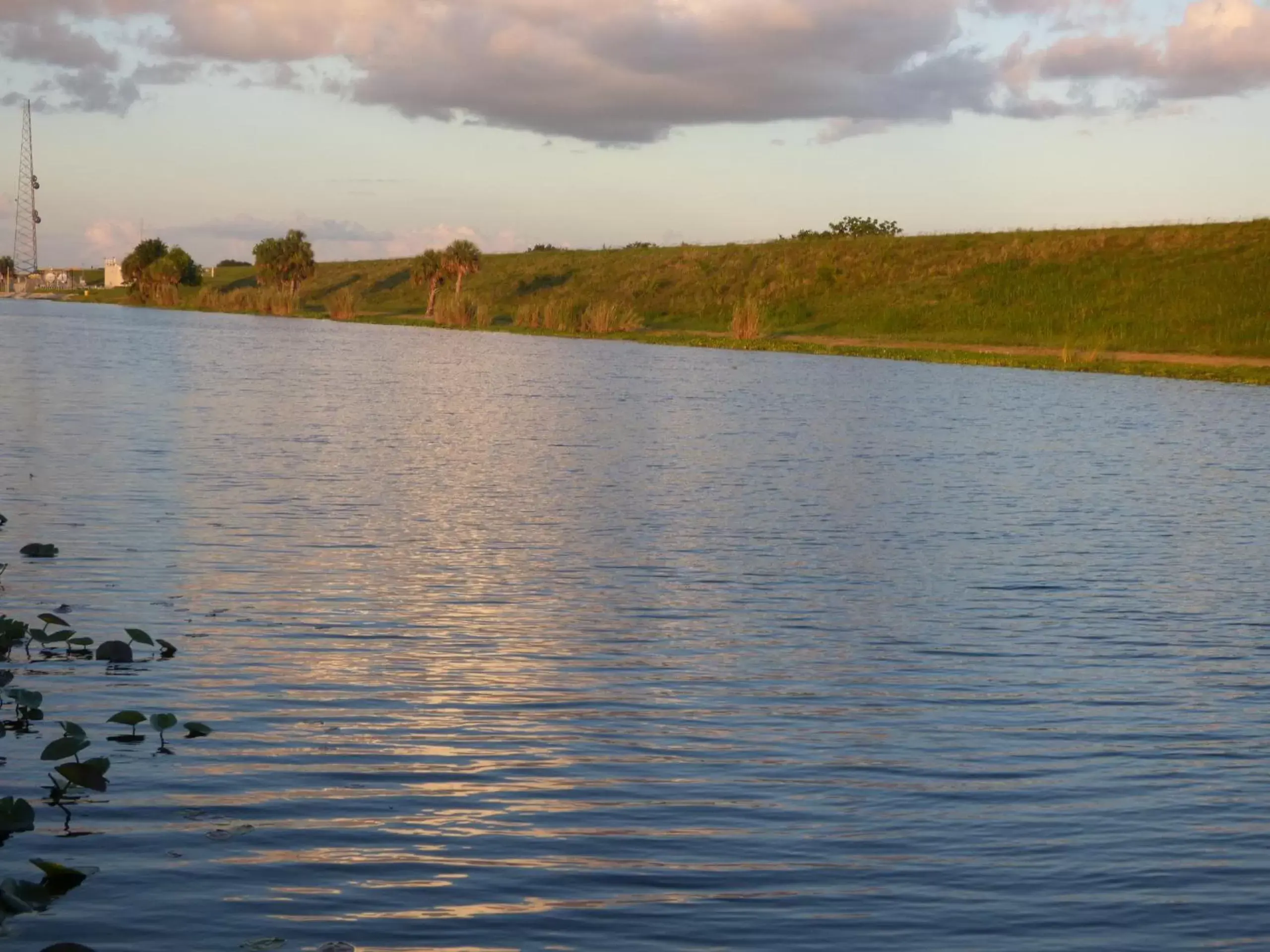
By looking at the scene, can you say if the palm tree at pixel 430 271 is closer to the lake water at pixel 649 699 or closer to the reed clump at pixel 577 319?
the reed clump at pixel 577 319

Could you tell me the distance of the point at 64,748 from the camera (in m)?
8.11

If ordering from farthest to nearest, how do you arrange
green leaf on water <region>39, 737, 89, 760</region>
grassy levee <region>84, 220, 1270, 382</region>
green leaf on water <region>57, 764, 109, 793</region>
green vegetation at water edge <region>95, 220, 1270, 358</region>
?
green vegetation at water edge <region>95, 220, 1270, 358</region> → grassy levee <region>84, 220, 1270, 382</region> → green leaf on water <region>39, 737, 89, 760</region> → green leaf on water <region>57, 764, 109, 793</region>

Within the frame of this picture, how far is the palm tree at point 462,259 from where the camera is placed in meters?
115

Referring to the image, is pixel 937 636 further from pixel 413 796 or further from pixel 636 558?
pixel 413 796

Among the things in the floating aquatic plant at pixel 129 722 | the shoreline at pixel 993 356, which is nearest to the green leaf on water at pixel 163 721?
the floating aquatic plant at pixel 129 722

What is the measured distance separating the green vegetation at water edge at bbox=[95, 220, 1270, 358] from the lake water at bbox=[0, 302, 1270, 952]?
52.6 m

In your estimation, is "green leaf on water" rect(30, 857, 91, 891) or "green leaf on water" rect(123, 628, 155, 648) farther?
→ "green leaf on water" rect(123, 628, 155, 648)

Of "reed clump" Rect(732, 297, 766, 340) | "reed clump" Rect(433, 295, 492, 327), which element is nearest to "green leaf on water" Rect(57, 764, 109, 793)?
"reed clump" Rect(732, 297, 766, 340)

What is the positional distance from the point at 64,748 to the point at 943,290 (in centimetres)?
8813

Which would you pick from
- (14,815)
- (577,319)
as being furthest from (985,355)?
(14,815)

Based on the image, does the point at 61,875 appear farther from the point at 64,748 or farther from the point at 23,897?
the point at 64,748

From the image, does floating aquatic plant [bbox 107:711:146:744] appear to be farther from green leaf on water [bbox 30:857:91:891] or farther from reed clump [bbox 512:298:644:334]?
reed clump [bbox 512:298:644:334]

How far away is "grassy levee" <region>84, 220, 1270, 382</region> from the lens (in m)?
74.2

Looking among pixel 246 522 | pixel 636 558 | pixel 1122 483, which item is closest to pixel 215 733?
pixel 636 558
